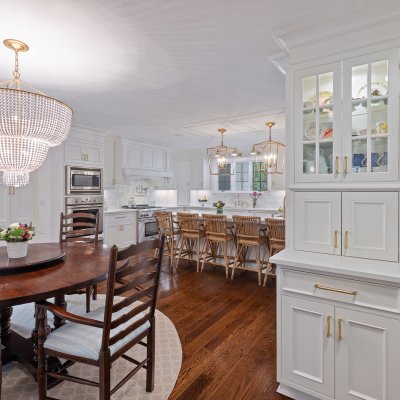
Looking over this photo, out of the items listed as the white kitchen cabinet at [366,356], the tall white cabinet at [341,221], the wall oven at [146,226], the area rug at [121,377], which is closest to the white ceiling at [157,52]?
the tall white cabinet at [341,221]

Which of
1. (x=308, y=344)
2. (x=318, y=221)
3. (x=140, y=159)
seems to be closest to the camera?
(x=308, y=344)

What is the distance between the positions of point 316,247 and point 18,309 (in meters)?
3.28

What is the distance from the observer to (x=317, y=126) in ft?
6.53

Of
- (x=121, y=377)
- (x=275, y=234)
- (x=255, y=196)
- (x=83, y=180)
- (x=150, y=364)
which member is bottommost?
(x=121, y=377)

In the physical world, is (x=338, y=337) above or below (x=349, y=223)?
below

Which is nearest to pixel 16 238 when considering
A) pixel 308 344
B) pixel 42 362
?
pixel 42 362

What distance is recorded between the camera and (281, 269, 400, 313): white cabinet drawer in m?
1.52

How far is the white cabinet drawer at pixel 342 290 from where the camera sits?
152cm

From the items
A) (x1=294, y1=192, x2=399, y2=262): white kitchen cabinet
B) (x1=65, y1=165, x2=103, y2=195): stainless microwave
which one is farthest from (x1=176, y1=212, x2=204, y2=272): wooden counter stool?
(x1=294, y1=192, x2=399, y2=262): white kitchen cabinet

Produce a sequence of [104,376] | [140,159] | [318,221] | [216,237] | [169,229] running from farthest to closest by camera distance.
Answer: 1. [140,159]
2. [169,229]
3. [216,237]
4. [318,221]
5. [104,376]

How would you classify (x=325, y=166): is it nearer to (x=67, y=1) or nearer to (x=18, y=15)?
(x=67, y=1)

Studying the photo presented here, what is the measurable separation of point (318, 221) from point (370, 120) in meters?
0.75

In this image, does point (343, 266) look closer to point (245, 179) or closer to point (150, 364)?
point (150, 364)

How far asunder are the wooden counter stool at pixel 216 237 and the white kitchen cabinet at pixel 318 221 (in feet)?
7.32
